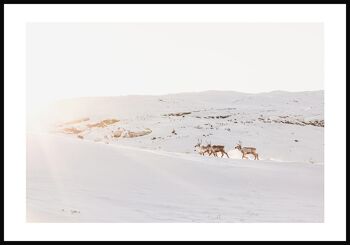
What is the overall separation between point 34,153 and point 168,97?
1728 inches

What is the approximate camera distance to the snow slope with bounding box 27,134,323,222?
1042 cm

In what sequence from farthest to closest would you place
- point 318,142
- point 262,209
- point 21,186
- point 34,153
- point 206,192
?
1. point 318,142
2. point 34,153
3. point 206,192
4. point 262,209
5. point 21,186

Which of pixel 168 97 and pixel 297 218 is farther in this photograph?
pixel 168 97

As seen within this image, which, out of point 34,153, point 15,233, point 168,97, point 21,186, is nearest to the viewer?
point 15,233

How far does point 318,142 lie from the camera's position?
30.5 metres

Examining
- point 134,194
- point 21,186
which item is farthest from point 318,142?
point 21,186

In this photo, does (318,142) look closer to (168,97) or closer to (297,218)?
(297,218)

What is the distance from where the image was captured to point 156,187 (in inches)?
483

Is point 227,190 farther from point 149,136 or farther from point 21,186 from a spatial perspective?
point 149,136

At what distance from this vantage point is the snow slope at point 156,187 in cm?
1042

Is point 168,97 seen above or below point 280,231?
above

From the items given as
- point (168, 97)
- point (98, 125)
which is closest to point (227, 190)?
point (98, 125)

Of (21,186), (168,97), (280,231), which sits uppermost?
(168,97)

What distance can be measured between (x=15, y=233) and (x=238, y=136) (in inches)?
879
